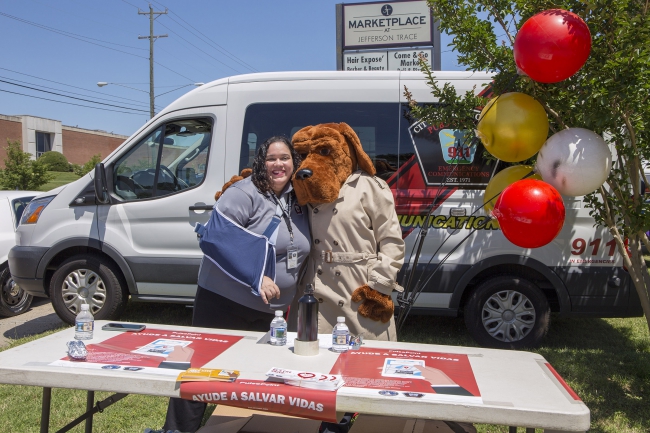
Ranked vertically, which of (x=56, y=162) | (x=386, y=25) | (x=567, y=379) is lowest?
(x=567, y=379)

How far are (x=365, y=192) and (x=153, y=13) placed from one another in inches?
1143

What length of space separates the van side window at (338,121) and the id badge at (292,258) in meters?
2.15

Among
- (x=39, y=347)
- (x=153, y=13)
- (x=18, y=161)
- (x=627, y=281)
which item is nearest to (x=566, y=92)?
(x=627, y=281)

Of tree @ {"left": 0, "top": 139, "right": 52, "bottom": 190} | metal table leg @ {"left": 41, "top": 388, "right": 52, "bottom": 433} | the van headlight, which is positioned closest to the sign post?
the van headlight

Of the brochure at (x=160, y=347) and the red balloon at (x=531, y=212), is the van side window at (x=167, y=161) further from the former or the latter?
the red balloon at (x=531, y=212)

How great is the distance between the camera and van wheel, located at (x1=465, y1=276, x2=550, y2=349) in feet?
16.4

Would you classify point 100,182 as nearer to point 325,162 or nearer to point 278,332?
point 325,162

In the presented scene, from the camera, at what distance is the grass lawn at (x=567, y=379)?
3.68 meters

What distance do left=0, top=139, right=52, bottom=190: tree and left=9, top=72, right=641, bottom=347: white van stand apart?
43.1ft

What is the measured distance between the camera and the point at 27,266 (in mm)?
5590

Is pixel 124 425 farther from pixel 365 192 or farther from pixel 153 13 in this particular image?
pixel 153 13

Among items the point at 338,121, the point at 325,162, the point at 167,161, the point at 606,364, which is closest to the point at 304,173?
the point at 325,162

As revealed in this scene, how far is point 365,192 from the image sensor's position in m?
3.11

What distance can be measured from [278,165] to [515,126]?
129 centimetres
